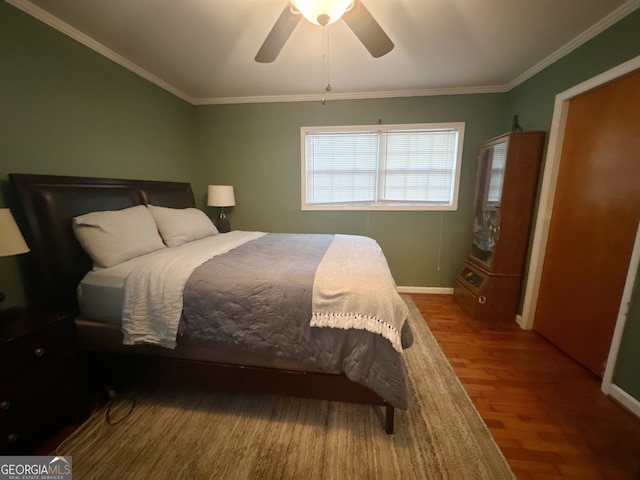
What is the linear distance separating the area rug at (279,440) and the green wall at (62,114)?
3.82ft

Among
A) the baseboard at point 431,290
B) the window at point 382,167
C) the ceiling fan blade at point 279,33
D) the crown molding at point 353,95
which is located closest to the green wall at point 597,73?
the crown molding at point 353,95

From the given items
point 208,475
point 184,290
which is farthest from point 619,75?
point 208,475

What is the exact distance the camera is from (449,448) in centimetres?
132

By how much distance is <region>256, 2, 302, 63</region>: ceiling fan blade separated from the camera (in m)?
1.36

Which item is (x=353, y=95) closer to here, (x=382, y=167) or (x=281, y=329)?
(x=382, y=167)

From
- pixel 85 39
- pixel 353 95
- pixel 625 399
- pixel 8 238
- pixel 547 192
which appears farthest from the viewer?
pixel 353 95

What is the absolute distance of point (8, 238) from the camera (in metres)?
1.20

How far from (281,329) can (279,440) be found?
0.61m

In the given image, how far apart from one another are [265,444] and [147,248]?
156 centimetres

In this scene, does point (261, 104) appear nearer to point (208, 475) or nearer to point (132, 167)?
point (132, 167)

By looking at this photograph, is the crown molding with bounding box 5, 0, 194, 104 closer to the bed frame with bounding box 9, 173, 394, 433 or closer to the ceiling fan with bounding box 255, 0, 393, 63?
the bed frame with bounding box 9, 173, 394, 433

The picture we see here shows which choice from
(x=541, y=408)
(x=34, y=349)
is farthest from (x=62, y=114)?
(x=541, y=408)

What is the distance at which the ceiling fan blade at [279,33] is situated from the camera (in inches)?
53.6

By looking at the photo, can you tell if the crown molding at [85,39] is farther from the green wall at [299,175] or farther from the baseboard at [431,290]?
the baseboard at [431,290]
